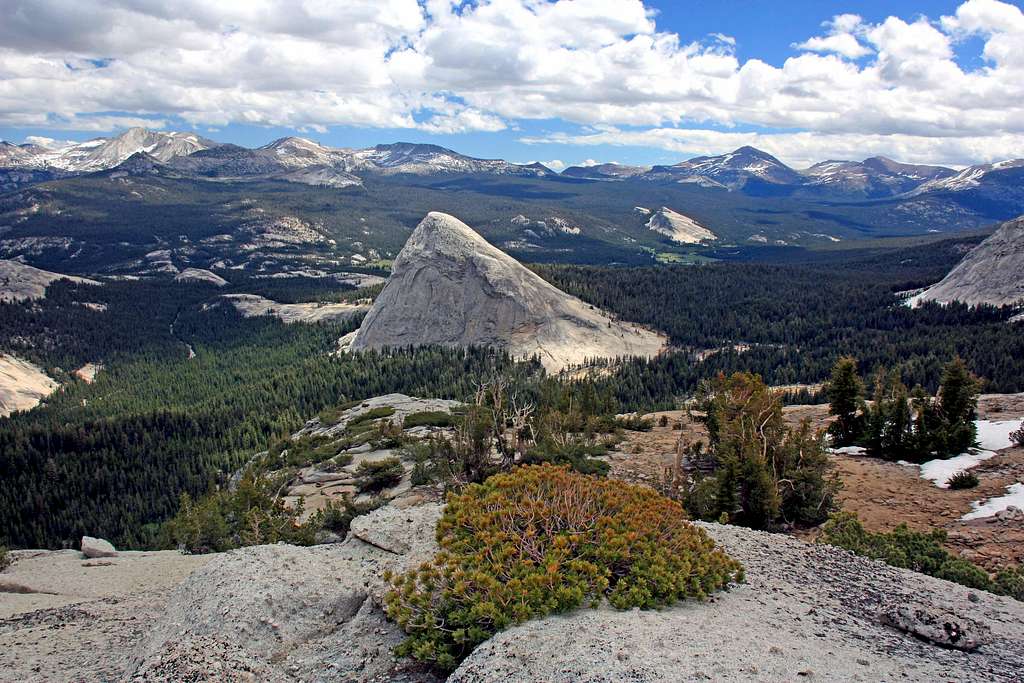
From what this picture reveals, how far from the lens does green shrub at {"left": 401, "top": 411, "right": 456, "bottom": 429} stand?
62.1m

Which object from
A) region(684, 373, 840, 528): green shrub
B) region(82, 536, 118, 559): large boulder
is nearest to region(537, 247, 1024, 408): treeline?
region(684, 373, 840, 528): green shrub

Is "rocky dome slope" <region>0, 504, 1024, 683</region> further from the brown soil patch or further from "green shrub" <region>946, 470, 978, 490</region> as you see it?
"green shrub" <region>946, 470, 978, 490</region>

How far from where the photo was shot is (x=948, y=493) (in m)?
29.5

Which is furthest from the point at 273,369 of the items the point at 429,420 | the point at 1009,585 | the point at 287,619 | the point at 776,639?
the point at 776,639

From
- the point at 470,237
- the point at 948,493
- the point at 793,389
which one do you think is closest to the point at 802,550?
the point at 948,493

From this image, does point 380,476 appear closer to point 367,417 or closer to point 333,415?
point 367,417

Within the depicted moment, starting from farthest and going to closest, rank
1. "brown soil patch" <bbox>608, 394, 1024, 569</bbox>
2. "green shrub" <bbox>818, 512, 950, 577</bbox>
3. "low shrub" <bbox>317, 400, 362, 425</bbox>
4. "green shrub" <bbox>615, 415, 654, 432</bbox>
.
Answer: "low shrub" <bbox>317, 400, 362, 425</bbox>, "green shrub" <bbox>615, 415, 654, 432</bbox>, "brown soil patch" <bbox>608, 394, 1024, 569</bbox>, "green shrub" <bbox>818, 512, 950, 577</bbox>

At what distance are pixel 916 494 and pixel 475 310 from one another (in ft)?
354

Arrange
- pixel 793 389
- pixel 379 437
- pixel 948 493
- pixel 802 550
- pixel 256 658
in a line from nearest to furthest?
pixel 256 658 < pixel 802 550 < pixel 948 493 < pixel 379 437 < pixel 793 389

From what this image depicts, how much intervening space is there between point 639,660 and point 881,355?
11952 centimetres

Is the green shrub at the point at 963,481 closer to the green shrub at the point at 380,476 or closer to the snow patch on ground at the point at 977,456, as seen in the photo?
the snow patch on ground at the point at 977,456

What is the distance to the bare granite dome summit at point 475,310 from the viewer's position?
129750 mm

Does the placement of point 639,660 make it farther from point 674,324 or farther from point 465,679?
point 674,324

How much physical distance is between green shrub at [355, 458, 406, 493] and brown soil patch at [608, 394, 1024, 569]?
15.5 m
